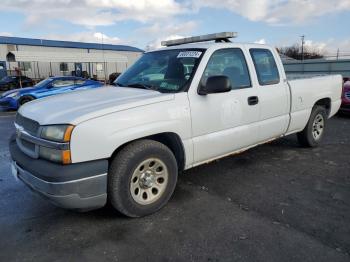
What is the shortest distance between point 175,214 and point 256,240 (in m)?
0.92

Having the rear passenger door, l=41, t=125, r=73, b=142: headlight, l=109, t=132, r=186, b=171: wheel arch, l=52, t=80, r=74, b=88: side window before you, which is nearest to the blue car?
l=52, t=80, r=74, b=88: side window

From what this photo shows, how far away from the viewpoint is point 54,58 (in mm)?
31812

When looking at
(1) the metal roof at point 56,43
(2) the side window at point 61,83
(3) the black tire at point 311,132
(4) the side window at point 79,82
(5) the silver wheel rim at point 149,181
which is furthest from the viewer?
(1) the metal roof at point 56,43

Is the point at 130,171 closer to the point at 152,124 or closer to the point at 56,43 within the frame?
the point at 152,124

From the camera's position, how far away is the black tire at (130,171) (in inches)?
119

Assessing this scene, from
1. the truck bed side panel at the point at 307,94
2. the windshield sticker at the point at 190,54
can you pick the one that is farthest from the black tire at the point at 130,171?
the truck bed side panel at the point at 307,94

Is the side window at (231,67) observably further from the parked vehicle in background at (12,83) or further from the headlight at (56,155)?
the parked vehicle in background at (12,83)

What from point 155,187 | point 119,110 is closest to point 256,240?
point 155,187

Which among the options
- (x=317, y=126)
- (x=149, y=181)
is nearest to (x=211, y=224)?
(x=149, y=181)

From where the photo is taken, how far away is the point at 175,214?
11.2ft

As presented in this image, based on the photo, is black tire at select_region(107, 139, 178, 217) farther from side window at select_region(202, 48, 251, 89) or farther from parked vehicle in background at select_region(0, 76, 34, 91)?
parked vehicle in background at select_region(0, 76, 34, 91)

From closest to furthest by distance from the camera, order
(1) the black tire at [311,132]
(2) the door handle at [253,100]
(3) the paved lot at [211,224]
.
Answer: (3) the paved lot at [211,224]
(2) the door handle at [253,100]
(1) the black tire at [311,132]

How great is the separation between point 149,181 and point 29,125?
4.43 feet

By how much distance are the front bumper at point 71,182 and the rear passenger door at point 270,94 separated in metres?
2.52
